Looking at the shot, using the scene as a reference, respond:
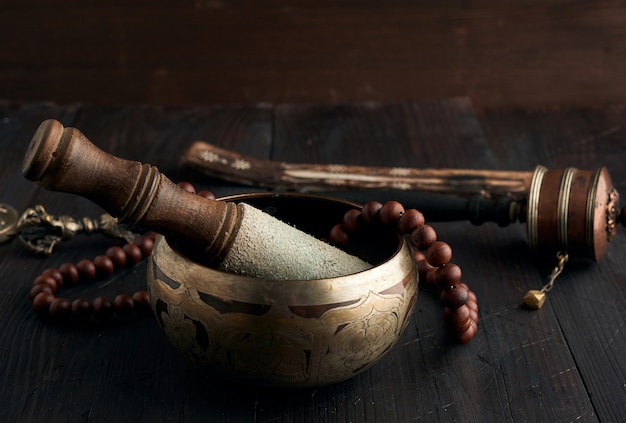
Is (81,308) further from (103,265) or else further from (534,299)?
(534,299)

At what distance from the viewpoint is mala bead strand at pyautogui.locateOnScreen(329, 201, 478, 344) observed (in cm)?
125

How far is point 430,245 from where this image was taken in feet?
4.12

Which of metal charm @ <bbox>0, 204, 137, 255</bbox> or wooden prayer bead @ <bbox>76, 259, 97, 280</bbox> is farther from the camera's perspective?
metal charm @ <bbox>0, 204, 137, 255</bbox>

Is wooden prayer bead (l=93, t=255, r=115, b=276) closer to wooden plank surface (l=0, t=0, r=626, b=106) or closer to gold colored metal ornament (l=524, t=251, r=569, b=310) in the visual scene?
gold colored metal ornament (l=524, t=251, r=569, b=310)

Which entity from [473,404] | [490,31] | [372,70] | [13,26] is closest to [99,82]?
[13,26]

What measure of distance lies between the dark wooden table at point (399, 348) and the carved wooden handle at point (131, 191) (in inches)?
8.1

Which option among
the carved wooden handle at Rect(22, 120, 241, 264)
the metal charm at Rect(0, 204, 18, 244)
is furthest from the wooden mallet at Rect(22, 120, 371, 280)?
the metal charm at Rect(0, 204, 18, 244)

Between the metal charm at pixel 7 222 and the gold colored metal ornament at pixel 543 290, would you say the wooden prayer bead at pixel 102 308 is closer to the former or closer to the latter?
the metal charm at pixel 7 222

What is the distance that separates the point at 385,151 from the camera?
84.4 inches

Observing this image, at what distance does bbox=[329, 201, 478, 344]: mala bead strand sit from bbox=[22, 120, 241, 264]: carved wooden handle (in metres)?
0.20

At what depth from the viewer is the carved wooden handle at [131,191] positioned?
1043 mm

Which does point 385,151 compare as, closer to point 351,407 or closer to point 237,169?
point 237,169

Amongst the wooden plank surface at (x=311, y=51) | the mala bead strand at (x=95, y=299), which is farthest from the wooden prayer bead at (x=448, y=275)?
the wooden plank surface at (x=311, y=51)

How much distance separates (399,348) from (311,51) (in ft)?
4.79
